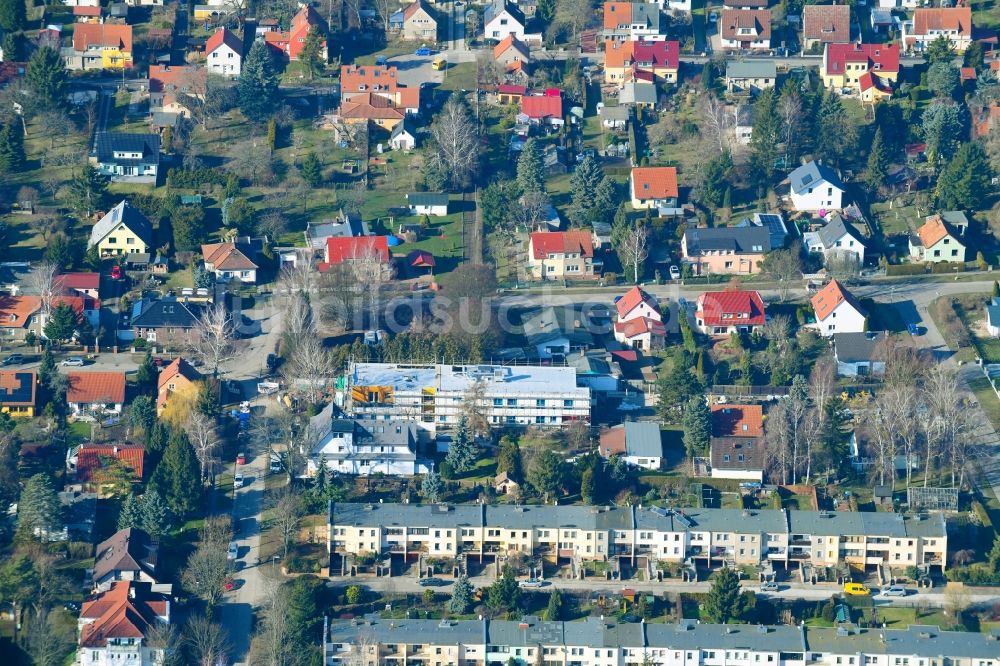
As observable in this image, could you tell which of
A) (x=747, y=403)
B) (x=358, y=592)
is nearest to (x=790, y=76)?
(x=747, y=403)

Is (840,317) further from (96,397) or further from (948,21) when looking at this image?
(96,397)

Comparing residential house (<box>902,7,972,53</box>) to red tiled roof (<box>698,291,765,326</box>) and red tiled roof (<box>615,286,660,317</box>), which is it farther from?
red tiled roof (<box>615,286,660,317</box>)

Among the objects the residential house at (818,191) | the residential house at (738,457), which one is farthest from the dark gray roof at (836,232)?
the residential house at (738,457)

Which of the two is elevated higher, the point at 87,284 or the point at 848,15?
the point at 848,15

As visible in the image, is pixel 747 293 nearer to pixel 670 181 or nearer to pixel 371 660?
pixel 670 181

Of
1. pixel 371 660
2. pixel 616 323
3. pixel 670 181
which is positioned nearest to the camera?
pixel 371 660

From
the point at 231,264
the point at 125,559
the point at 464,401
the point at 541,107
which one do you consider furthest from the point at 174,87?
the point at 125,559
